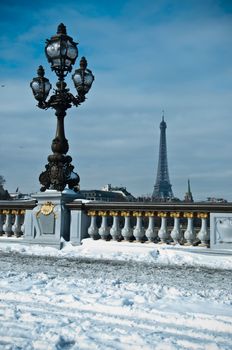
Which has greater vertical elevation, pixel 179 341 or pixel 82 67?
pixel 82 67

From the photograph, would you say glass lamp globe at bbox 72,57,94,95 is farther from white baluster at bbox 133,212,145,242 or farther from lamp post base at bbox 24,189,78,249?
white baluster at bbox 133,212,145,242

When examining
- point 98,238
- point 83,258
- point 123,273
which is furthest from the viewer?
point 98,238

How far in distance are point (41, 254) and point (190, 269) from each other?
3.61 m

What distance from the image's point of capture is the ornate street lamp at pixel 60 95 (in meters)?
10.4

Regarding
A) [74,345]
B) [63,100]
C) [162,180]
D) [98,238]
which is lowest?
[74,345]

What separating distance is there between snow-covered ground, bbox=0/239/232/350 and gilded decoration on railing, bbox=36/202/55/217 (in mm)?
2080

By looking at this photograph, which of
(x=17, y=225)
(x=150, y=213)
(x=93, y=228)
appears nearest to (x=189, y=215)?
(x=150, y=213)

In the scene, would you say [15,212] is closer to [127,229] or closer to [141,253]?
[127,229]

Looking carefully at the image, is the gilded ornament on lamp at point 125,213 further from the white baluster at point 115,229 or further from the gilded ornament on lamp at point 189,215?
the gilded ornament on lamp at point 189,215

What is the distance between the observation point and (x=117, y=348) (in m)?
2.99

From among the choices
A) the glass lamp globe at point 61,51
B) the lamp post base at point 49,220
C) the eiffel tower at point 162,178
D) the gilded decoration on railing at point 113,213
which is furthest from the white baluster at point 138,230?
the eiffel tower at point 162,178

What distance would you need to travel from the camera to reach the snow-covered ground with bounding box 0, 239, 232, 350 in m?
3.17

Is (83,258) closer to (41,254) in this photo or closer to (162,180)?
(41,254)

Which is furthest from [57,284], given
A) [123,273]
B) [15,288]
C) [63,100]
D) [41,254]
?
[63,100]
